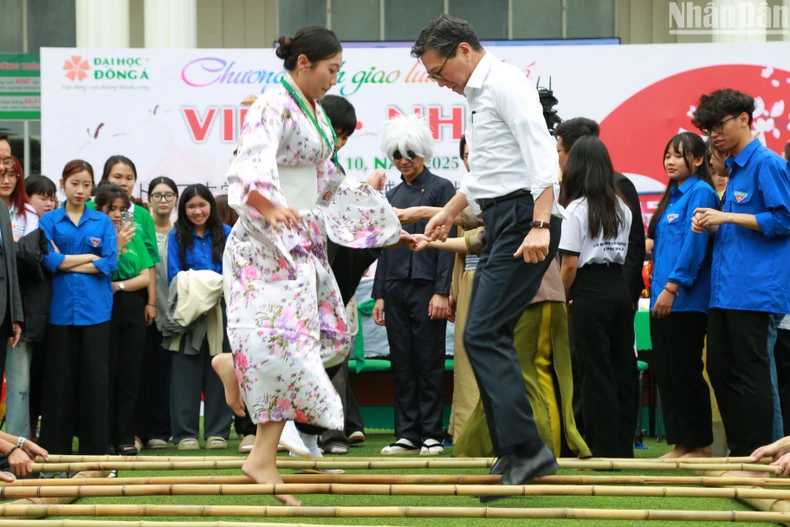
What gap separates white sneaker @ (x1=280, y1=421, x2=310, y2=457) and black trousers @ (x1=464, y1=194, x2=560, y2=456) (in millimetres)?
1238

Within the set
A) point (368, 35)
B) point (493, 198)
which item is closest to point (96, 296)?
point (493, 198)

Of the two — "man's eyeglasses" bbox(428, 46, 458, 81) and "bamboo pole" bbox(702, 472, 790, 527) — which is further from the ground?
"man's eyeglasses" bbox(428, 46, 458, 81)

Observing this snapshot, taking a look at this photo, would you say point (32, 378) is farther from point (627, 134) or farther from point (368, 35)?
point (368, 35)

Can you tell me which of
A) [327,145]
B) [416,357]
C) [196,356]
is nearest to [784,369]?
[416,357]

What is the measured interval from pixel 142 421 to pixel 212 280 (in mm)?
1143

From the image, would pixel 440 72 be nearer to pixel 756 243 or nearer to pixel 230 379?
pixel 230 379

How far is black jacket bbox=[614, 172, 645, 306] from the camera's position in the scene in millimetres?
6312

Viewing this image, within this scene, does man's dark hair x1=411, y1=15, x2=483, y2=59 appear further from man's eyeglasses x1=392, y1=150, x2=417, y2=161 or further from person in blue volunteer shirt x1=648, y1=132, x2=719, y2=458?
man's eyeglasses x1=392, y1=150, x2=417, y2=161

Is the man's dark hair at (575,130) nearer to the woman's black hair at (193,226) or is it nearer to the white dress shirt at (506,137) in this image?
the white dress shirt at (506,137)

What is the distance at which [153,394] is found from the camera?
7707 mm

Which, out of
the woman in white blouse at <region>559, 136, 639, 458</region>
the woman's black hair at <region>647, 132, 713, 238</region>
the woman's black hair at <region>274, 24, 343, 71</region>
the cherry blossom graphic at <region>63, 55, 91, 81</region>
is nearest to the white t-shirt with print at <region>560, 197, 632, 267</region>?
the woman in white blouse at <region>559, 136, 639, 458</region>

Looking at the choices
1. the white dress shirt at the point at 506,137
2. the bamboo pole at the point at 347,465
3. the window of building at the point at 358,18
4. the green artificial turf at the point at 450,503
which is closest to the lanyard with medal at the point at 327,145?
the white dress shirt at the point at 506,137

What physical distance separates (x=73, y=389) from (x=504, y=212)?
10.5 feet

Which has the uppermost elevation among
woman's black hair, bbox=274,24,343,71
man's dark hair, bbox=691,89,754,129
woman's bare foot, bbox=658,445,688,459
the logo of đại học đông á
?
the logo of đại học đông á
